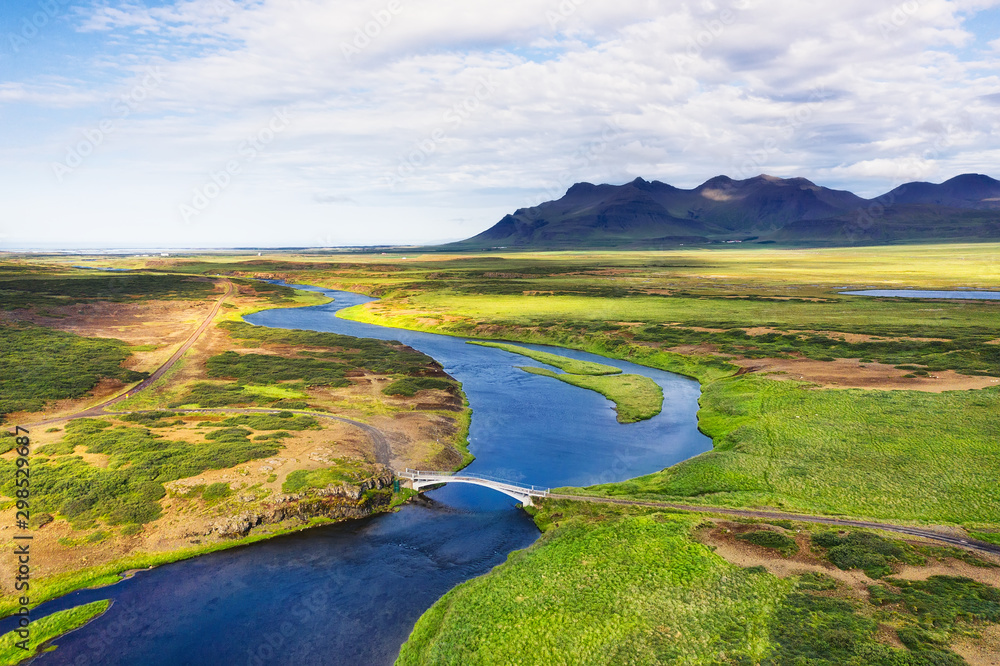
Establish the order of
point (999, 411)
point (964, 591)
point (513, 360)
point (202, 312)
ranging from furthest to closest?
1. point (202, 312)
2. point (513, 360)
3. point (999, 411)
4. point (964, 591)

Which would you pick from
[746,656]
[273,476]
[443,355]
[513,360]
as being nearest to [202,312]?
[443,355]

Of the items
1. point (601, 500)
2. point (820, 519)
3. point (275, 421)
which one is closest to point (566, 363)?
point (275, 421)

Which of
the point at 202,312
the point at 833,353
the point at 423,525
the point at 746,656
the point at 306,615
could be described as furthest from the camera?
the point at 202,312

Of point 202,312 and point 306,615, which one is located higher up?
point 202,312

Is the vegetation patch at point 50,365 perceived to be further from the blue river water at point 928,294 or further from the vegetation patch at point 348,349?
the blue river water at point 928,294

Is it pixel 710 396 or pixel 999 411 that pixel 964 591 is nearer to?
pixel 999 411

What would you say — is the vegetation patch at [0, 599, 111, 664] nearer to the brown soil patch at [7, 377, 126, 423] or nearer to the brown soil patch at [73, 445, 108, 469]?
the brown soil patch at [73, 445, 108, 469]

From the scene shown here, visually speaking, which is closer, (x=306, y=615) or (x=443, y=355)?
(x=306, y=615)
